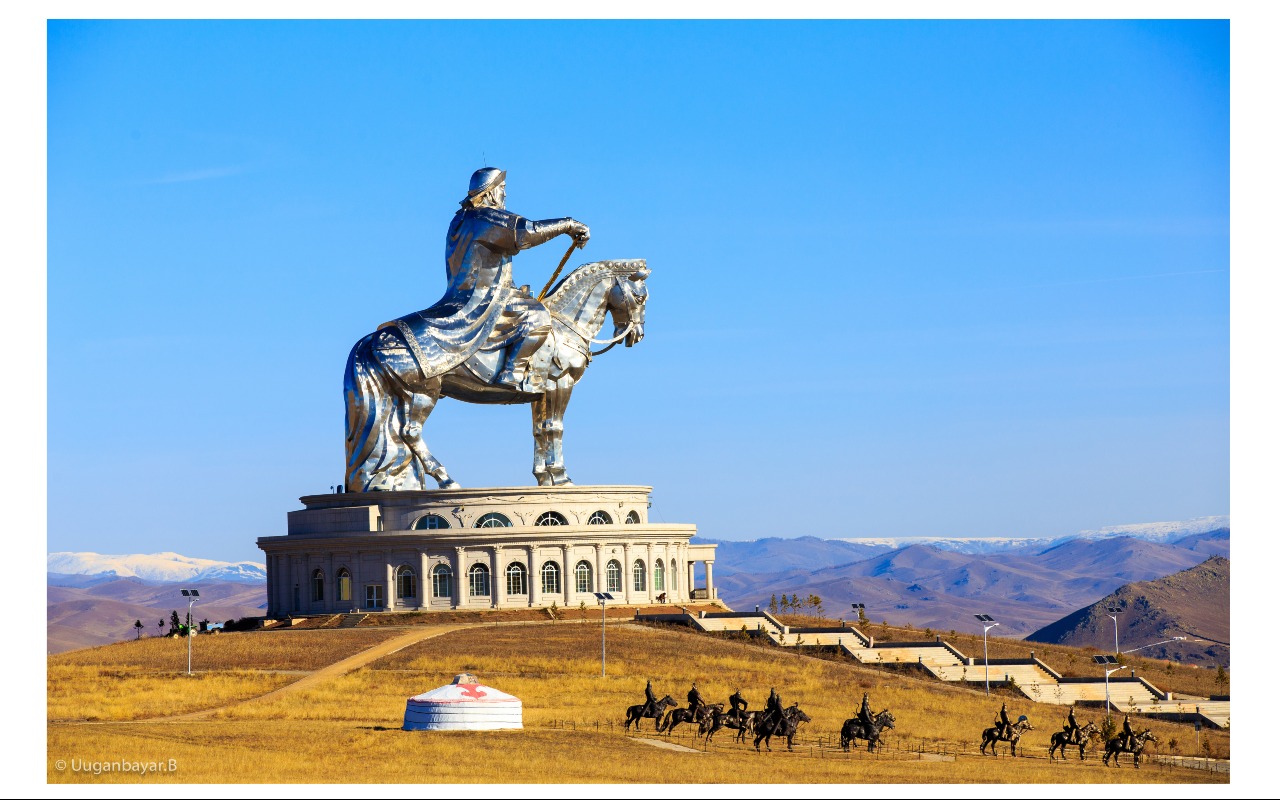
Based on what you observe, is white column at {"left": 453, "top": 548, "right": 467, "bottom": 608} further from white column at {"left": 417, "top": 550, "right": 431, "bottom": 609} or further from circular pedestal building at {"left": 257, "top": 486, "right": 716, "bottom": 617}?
white column at {"left": 417, "top": 550, "right": 431, "bottom": 609}

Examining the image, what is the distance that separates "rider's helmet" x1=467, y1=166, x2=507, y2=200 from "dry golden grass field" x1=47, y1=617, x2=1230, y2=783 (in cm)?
2066

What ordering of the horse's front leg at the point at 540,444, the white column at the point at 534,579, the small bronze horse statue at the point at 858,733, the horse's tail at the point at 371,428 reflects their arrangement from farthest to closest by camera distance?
the horse's front leg at the point at 540,444
the white column at the point at 534,579
the horse's tail at the point at 371,428
the small bronze horse statue at the point at 858,733

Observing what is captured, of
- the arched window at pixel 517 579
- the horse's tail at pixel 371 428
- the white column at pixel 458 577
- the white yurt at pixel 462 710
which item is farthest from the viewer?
the arched window at pixel 517 579

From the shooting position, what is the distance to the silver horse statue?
9456 cm

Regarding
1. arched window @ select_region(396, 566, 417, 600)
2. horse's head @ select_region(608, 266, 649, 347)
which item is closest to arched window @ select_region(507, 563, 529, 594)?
arched window @ select_region(396, 566, 417, 600)

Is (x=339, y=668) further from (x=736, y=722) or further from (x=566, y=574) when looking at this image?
(x=736, y=722)

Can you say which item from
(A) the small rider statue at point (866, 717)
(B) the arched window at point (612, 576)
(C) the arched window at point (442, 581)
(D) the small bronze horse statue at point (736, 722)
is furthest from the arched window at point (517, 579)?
(A) the small rider statue at point (866, 717)

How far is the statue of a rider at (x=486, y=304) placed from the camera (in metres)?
94.9

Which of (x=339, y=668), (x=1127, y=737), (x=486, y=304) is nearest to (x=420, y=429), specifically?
(x=486, y=304)

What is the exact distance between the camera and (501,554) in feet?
316

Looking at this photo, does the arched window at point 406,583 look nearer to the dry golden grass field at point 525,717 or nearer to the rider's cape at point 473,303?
the dry golden grass field at point 525,717

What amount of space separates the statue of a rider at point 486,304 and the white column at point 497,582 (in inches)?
317

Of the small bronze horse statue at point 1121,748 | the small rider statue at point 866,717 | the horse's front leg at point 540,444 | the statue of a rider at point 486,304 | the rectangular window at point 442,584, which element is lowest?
the small bronze horse statue at point 1121,748

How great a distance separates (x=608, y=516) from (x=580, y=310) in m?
10.1
